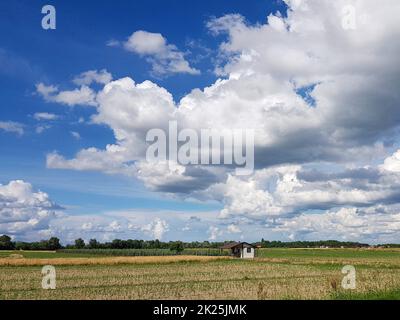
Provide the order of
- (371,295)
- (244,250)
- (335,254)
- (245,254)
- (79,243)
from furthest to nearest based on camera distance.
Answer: (79,243) → (335,254) → (244,250) → (245,254) → (371,295)

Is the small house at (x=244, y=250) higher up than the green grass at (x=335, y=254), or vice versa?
the small house at (x=244, y=250)

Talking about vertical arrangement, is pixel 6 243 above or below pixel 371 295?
below

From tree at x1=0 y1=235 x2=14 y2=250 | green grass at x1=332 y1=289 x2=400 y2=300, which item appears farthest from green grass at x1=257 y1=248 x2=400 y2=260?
tree at x1=0 y1=235 x2=14 y2=250

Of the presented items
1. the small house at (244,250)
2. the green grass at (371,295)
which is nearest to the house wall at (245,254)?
the small house at (244,250)

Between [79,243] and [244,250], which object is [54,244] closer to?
[79,243]

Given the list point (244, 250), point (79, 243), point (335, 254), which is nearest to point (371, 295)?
point (244, 250)

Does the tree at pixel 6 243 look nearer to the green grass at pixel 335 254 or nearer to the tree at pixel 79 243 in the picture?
the tree at pixel 79 243

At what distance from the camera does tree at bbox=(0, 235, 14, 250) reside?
184 metres

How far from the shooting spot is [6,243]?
186750 mm

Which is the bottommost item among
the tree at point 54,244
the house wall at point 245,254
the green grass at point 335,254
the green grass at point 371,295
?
the tree at point 54,244

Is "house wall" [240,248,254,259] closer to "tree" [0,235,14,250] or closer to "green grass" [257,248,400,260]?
"green grass" [257,248,400,260]

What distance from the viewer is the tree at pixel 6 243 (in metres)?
184
